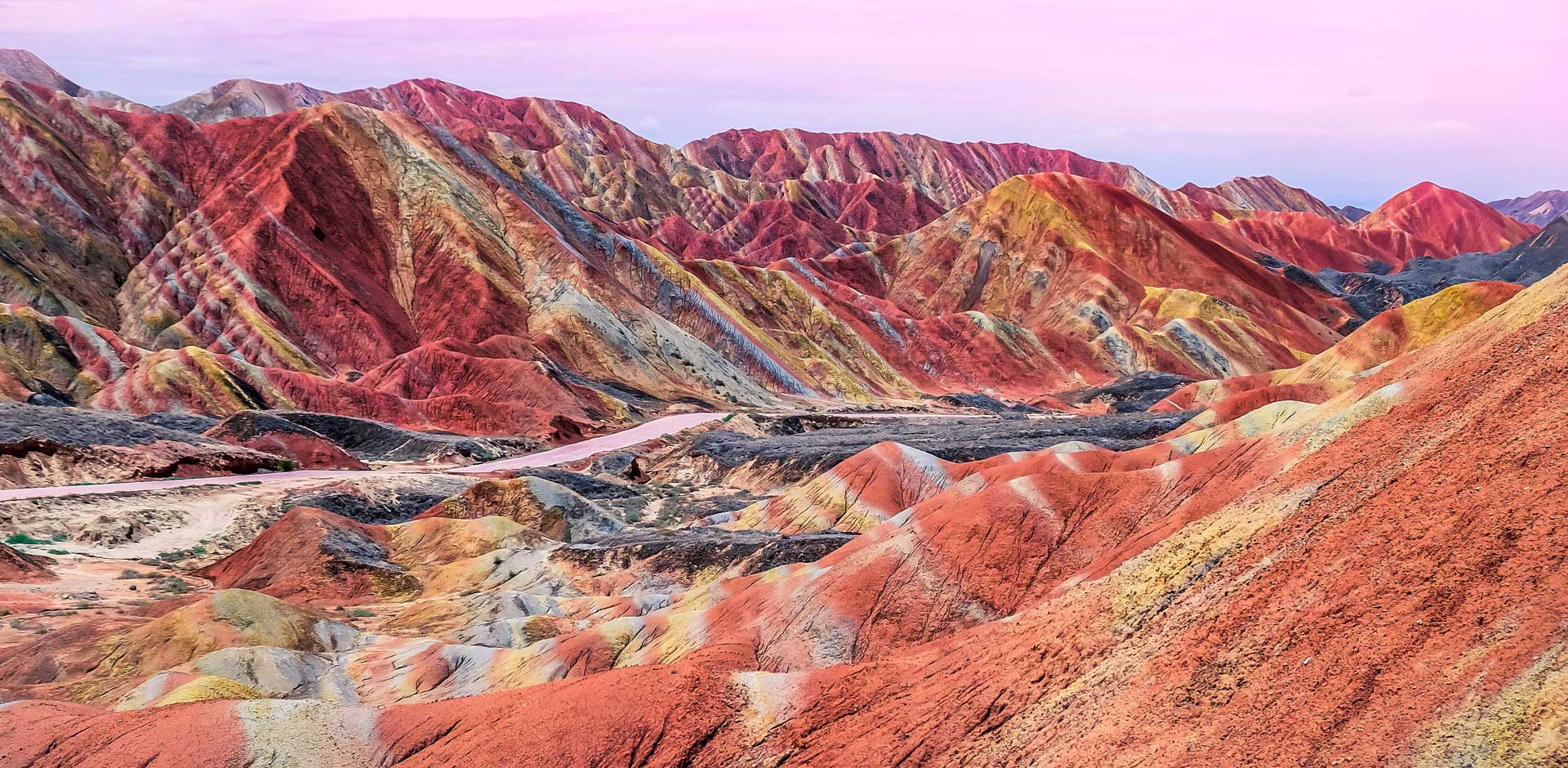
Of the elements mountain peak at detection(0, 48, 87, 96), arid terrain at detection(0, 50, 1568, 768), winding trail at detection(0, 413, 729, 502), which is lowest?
winding trail at detection(0, 413, 729, 502)

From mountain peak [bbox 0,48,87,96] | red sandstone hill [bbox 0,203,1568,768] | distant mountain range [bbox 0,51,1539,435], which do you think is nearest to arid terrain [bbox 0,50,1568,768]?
red sandstone hill [bbox 0,203,1568,768]

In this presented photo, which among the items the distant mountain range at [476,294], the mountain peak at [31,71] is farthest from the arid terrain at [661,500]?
the mountain peak at [31,71]

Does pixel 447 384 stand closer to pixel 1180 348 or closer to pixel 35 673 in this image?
pixel 35 673

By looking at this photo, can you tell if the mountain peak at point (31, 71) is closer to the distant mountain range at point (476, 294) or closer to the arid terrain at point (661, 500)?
the distant mountain range at point (476, 294)

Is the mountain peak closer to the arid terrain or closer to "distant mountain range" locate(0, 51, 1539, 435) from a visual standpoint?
"distant mountain range" locate(0, 51, 1539, 435)

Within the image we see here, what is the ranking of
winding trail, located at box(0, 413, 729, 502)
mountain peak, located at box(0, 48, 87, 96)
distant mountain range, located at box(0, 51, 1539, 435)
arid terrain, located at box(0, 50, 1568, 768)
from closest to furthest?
1. arid terrain, located at box(0, 50, 1568, 768)
2. winding trail, located at box(0, 413, 729, 502)
3. distant mountain range, located at box(0, 51, 1539, 435)
4. mountain peak, located at box(0, 48, 87, 96)

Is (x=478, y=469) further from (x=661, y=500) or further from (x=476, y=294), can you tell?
(x=476, y=294)

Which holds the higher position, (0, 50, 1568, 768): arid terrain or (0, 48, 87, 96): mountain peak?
(0, 48, 87, 96): mountain peak
